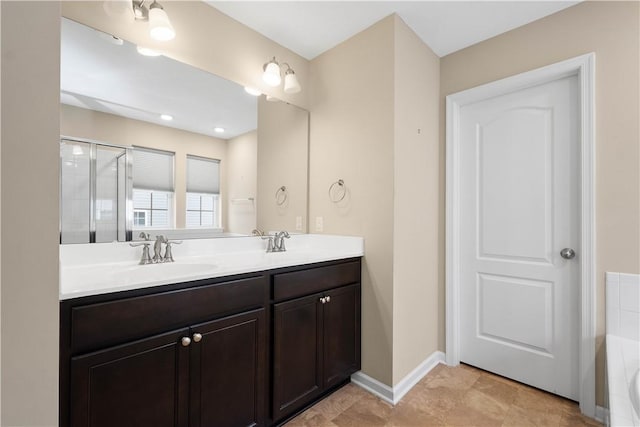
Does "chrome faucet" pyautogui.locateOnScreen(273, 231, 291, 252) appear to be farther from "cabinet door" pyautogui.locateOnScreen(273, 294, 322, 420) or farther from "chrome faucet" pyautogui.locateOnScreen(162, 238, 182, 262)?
"chrome faucet" pyautogui.locateOnScreen(162, 238, 182, 262)

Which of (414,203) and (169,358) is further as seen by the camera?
(414,203)

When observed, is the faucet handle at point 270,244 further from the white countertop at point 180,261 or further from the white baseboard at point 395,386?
the white baseboard at point 395,386

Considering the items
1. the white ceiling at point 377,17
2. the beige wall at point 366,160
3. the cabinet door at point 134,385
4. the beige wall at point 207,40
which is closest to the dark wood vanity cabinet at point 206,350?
the cabinet door at point 134,385

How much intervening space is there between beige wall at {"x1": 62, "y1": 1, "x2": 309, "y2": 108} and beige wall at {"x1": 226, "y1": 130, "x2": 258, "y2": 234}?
0.40 metres

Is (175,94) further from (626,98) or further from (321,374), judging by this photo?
(626,98)

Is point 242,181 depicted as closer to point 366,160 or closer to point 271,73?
point 271,73

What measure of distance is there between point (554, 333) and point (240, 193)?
227cm

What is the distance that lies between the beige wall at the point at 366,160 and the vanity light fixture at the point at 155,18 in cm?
114

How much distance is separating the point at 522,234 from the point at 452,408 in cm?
122

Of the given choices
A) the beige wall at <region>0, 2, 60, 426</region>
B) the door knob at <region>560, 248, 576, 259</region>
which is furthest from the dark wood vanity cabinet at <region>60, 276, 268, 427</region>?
the door knob at <region>560, 248, 576, 259</region>

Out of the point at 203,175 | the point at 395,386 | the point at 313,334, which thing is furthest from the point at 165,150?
the point at 395,386

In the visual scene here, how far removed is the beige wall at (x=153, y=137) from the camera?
1436 mm

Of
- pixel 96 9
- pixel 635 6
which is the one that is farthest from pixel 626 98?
pixel 96 9

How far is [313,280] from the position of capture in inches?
67.6
